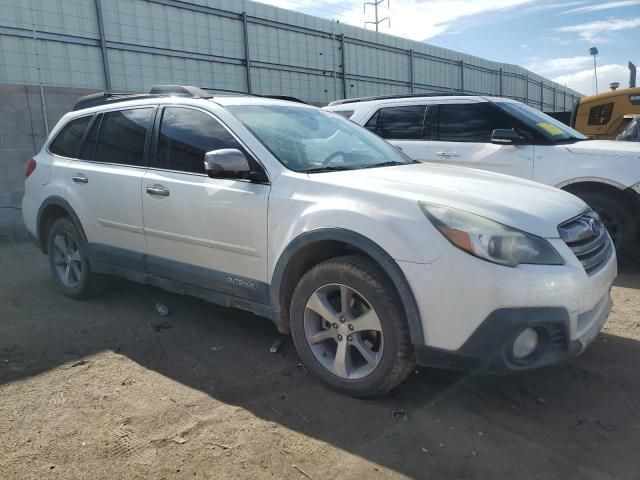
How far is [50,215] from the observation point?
5.06m

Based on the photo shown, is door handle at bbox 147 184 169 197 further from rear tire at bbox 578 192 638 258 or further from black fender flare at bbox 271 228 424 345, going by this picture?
rear tire at bbox 578 192 638 258

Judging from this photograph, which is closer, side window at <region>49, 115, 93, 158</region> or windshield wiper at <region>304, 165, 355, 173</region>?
windshield wiper at <region>304, 165, 355, 173</region>

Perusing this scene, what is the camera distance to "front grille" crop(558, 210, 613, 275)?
9.34 feet

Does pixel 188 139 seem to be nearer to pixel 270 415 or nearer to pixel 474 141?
pixel 270 415

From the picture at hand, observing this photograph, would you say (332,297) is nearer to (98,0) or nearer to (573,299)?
(573,299)

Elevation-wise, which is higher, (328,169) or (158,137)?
(158,137)

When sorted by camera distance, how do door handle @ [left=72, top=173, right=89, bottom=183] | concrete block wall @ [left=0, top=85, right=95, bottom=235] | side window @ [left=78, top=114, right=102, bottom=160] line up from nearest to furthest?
door handle @ [left=72, top=173, right=89, bottom=183]
side window @ [left=78, top=114, right=102, bottom=160]
concrete block wall @ [left=0, top=85, right=95, bottom=235]

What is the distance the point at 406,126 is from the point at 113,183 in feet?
12.3

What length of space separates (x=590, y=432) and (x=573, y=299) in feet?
2.20

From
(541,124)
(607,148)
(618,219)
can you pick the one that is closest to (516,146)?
(541,124)

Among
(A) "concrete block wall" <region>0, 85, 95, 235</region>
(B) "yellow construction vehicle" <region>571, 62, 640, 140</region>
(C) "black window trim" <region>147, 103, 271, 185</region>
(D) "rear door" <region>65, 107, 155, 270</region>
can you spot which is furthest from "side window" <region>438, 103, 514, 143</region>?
(B) "yellow construction vehicle" <region>571, 62, 640, 140</region>

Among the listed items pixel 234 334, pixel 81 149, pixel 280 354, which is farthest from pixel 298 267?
pixel 81 149

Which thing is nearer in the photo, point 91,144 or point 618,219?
point 91,144

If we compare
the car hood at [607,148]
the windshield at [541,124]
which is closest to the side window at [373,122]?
the windshield at [541,124]
